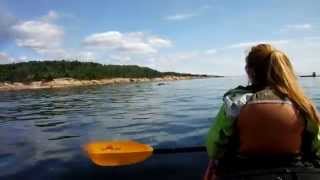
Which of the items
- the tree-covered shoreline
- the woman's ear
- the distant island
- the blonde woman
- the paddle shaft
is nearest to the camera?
the blonde woman

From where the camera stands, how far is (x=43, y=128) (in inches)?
818

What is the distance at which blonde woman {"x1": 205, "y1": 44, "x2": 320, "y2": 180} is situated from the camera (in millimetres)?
4688

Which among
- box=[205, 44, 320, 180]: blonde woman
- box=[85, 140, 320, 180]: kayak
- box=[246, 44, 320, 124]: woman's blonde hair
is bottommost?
box=[85, 140, 320, 180]: kayak

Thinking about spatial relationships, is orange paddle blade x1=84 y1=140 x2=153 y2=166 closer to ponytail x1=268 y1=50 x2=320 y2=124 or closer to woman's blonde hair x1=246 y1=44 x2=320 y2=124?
woman's blonde hair x1=246 y1=44 x2=320 y2=124

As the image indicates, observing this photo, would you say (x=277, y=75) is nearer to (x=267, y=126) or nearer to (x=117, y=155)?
(x=267, y=126)

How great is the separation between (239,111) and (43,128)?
17312 mm

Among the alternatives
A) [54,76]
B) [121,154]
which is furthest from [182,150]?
[54,76]

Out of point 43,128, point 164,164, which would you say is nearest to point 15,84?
point 43,128

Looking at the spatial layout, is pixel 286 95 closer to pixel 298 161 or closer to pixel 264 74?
pixel 264 74

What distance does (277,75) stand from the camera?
4.86 metres

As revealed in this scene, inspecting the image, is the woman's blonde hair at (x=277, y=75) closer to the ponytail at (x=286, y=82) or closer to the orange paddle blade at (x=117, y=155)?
the ponytail at (x=286, y=82)

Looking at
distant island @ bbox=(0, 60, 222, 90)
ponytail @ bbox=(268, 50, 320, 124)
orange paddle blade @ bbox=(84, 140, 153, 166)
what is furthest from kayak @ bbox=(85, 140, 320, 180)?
distant island @ bbox=(0, 60, 222, 90)

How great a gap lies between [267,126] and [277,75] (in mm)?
596

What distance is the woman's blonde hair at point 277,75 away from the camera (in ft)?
15.6
